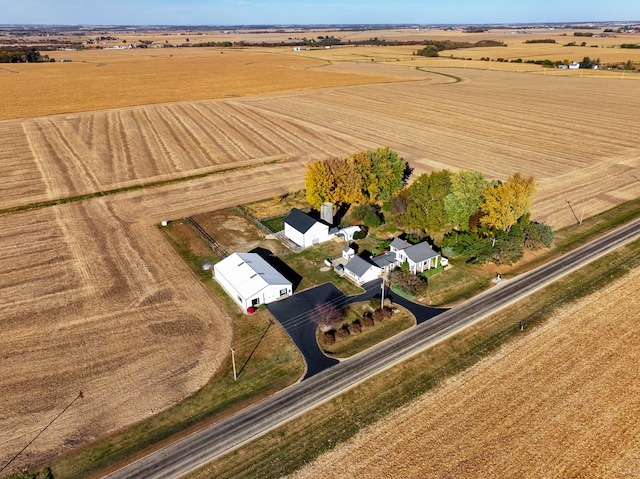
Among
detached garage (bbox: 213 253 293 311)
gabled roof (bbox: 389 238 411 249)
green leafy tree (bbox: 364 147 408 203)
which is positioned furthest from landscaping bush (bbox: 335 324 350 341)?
green leafy tree (bbox: 364 147 408 203)

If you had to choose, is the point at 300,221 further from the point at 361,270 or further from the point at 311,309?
the point at 311,309

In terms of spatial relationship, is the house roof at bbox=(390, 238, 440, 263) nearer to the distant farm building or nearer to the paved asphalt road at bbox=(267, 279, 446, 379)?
the distant farm building


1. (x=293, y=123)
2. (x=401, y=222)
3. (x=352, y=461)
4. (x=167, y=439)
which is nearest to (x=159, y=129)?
(x=293, y=123)

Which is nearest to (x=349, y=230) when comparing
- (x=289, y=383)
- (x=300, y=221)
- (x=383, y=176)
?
(x=300, y=221)

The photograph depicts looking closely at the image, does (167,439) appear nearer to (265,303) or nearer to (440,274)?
(265,303)

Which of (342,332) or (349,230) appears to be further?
(349,230)

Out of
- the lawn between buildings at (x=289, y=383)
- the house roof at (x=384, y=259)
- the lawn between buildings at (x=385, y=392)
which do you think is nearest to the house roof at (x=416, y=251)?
the house roof at (x=384, y=259)

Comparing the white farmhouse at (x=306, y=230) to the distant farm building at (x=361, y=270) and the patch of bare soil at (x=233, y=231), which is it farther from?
the distant farm building at (x=361, y=270)
